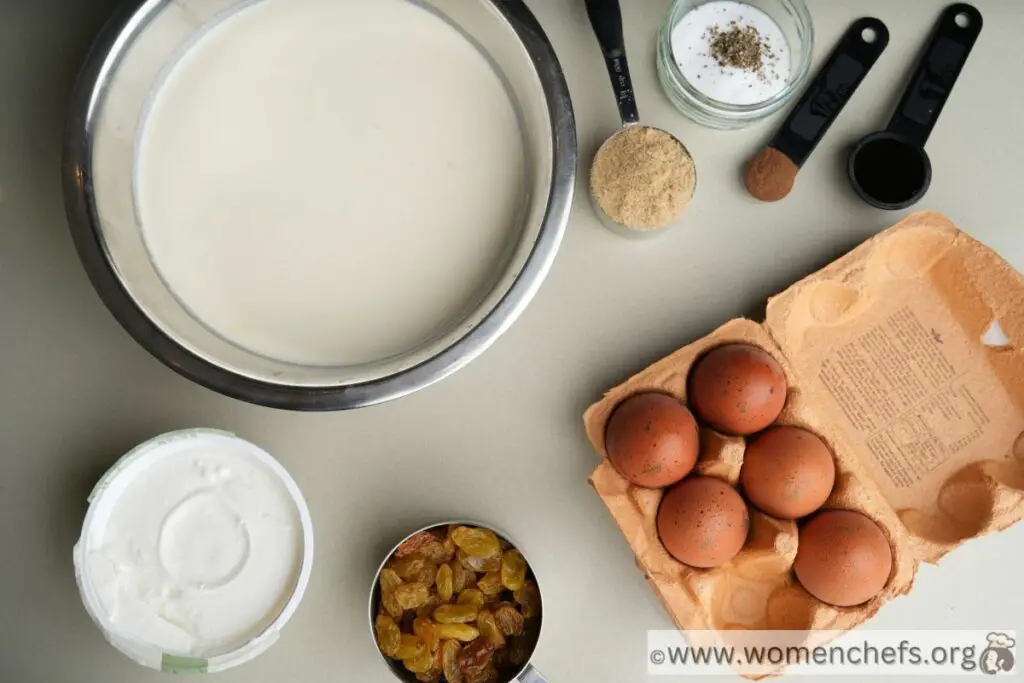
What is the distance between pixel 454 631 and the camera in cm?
96

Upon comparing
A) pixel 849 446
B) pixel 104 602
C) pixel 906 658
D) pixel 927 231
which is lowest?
pixel 906 658

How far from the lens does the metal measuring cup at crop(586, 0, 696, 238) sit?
1.04 metres

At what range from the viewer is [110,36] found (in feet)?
3.04

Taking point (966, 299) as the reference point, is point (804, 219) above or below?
above

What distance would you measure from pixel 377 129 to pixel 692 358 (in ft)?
1.58

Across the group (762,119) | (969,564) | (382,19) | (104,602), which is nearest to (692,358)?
(762,119)

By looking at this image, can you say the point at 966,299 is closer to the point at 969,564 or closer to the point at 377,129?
→ the point at 969,564

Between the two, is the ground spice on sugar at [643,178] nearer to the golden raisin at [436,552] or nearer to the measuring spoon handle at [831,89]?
the measuring spoon handle at [831,89]

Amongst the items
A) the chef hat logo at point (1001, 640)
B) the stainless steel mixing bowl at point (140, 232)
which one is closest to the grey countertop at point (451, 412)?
the chef hat logo at point (1001, 640)

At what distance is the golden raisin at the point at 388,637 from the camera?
950mm

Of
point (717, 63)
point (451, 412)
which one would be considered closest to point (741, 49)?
point (717, 63)

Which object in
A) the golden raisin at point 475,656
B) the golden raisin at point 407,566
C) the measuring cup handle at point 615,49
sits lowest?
the golden raisin at point 475,656

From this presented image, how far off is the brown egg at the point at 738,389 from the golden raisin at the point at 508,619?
1.06 ft

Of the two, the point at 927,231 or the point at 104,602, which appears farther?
the point at 927,231
